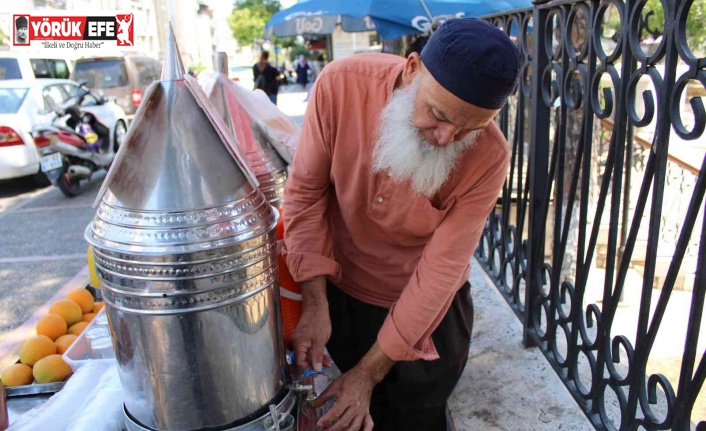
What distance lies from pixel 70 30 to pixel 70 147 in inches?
158

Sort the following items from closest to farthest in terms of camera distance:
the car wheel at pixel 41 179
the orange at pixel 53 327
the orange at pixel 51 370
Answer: the orange at pixel 51 370, the orange at pixel 53 327, the car wheel at pixel 41 179

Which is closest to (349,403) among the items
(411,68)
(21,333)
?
(411,68)

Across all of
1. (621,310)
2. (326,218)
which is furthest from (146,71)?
(326,218)

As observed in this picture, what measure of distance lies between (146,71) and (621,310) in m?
10.6

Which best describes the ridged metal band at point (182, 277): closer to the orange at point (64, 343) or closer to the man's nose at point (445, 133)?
the man's nose at point (445, 133)

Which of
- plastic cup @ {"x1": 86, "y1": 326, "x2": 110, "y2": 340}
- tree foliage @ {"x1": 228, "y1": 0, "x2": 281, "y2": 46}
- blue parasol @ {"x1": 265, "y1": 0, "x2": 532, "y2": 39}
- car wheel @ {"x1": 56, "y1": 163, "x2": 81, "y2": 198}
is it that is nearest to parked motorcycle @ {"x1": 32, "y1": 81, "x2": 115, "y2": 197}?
car wheel @ {"x1": 56, "y1": 163, "x2": 81, "y2": 198}

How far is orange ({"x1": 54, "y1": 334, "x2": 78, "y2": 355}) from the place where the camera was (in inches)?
92.3

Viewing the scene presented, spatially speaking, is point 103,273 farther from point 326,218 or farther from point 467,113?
point 467,113

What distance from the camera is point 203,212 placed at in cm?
126

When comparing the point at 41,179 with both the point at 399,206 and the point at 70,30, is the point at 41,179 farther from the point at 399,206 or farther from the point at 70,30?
the point at 399,206

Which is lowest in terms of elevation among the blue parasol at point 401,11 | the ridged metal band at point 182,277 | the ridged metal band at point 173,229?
the ridged metal band at point 182,277

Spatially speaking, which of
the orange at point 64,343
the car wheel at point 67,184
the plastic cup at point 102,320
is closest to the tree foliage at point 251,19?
the car wheel at point 67,184

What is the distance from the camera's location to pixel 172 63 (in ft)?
4.44

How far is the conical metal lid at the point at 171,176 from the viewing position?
1.24 metres
